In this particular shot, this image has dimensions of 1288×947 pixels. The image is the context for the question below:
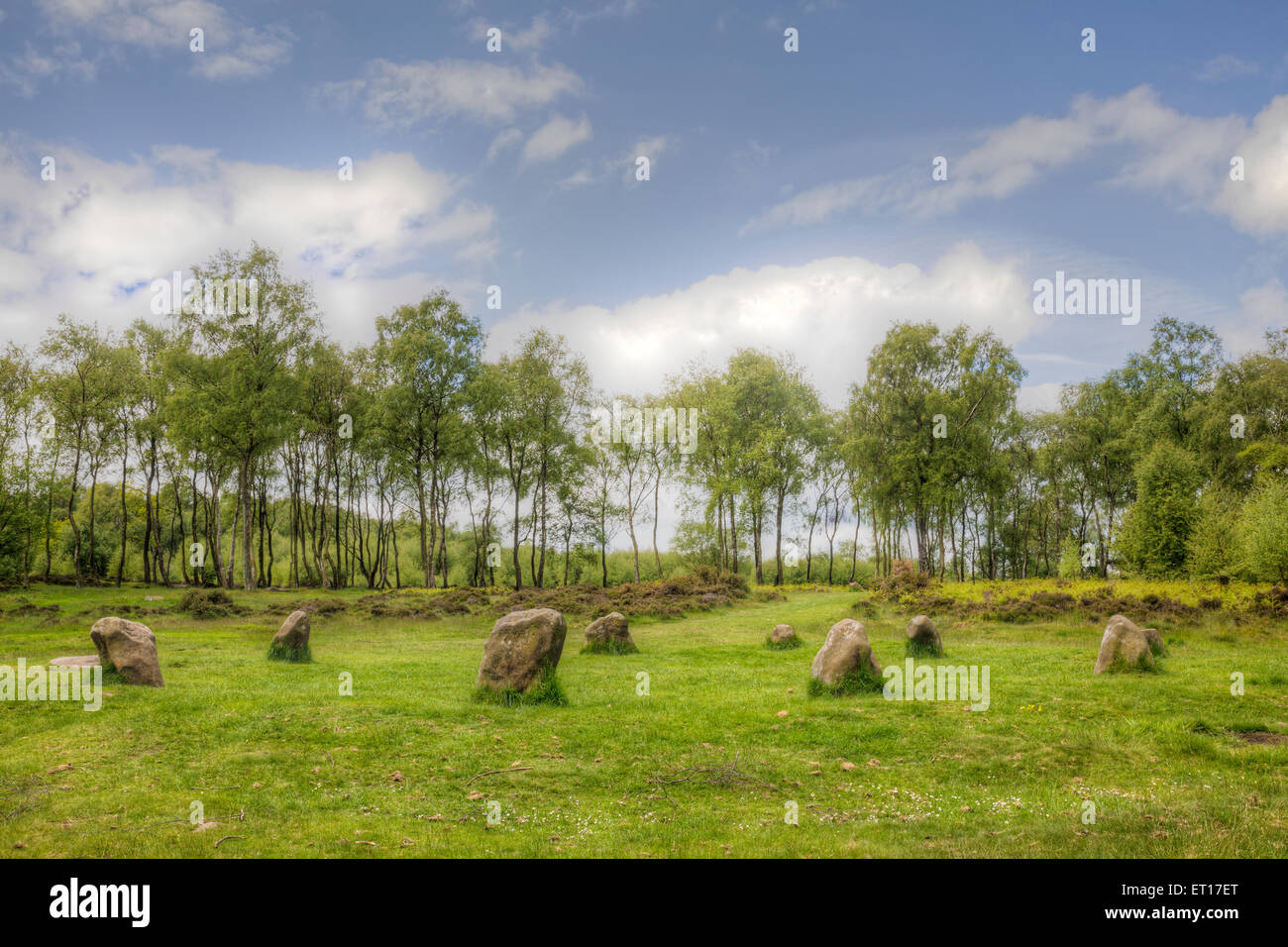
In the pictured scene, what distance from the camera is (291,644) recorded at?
20391mm

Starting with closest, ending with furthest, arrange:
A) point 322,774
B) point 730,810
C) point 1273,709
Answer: point 730,810, point 322,774, point 1273,709

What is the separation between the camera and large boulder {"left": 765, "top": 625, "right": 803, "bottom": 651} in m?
24.0

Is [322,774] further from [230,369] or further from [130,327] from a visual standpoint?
[130,327]

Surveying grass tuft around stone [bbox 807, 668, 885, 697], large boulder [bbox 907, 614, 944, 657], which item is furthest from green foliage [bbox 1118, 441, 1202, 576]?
grass tuft around stone [bbox 807, 668, 885, 697]

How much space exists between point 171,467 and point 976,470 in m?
64.6

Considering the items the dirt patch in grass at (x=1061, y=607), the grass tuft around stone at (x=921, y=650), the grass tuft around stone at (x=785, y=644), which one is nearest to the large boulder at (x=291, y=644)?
the grass tuft around stone at (x=785, y=644)

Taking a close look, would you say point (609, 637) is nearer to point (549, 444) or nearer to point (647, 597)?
point (647, 597)

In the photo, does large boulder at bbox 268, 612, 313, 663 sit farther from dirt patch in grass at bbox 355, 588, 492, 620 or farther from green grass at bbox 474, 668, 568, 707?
dirt patch in grass at bbox 355, 588, 492, 620

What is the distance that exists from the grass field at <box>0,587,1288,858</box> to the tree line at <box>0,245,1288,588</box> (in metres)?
29.7

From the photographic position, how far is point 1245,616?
25672mm

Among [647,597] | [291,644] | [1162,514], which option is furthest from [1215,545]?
[291,644]

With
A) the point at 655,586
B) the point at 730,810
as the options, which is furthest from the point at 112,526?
the point at 730,810

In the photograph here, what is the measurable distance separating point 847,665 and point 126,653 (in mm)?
15837

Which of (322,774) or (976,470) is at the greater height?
(976,470)
